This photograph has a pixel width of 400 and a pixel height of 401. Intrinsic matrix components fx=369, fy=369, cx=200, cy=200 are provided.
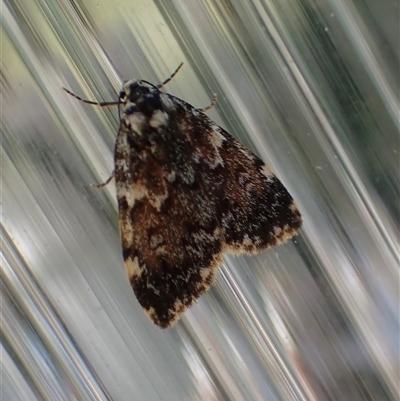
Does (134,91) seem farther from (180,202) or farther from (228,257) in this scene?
(228,257)

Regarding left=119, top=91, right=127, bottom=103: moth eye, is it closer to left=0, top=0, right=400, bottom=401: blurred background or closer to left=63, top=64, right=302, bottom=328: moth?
left=63, top=64, right=302, bottom=328: moth

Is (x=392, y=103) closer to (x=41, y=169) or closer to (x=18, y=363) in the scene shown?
(x=41, y=169)

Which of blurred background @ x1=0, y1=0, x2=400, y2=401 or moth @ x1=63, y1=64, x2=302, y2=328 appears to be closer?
moth @ x1=63, y1=64, x2=302, y2=328

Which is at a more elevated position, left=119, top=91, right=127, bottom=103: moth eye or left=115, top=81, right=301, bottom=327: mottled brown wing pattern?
left=119, top=91, right=127, bottom=103: moth eye

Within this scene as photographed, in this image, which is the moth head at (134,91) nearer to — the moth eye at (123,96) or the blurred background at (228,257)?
the moth eye at (123,96)

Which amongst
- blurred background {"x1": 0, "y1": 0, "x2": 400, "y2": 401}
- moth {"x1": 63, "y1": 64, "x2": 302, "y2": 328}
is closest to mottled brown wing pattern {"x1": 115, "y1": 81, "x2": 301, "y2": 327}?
moth {"x1": 63, "y1": 64, "x2": 302, "y2": 328}
